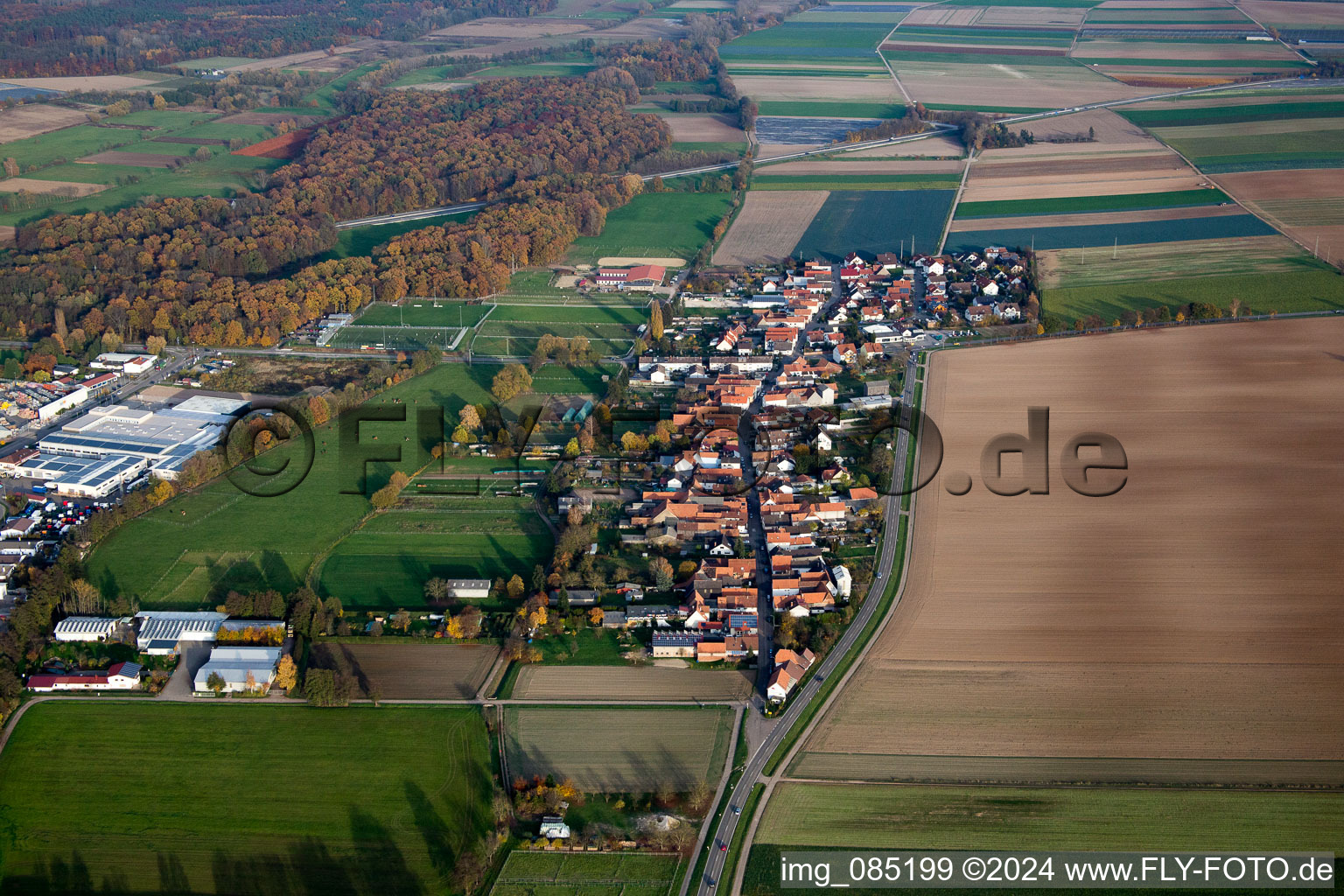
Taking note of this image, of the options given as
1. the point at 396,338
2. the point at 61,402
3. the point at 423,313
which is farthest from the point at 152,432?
the point at 423,313

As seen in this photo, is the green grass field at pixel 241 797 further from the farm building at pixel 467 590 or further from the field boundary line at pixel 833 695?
the field boundary line at pixel 833 695

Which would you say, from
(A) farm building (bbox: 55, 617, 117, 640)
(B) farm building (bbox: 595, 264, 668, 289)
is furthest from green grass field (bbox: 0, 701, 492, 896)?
(B) farm building (bbox: 595, 264, 668, 289)

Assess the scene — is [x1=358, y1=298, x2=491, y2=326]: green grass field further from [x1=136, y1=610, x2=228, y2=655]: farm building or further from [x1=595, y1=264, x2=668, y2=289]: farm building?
[x1=136, y1=610, x2=228, y2=655]: farm building

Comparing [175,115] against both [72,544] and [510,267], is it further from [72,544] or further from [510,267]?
[72,544]

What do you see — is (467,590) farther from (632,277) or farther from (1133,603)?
(632,277)

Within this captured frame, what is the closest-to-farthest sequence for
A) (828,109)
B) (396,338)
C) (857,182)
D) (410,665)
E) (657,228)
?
(410,665)
(396,338)
(657,228)
(857,182)
(828,109)

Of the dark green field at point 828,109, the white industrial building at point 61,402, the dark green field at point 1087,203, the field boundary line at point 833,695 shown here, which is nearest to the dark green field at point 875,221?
the dark green field at point 1087,203
